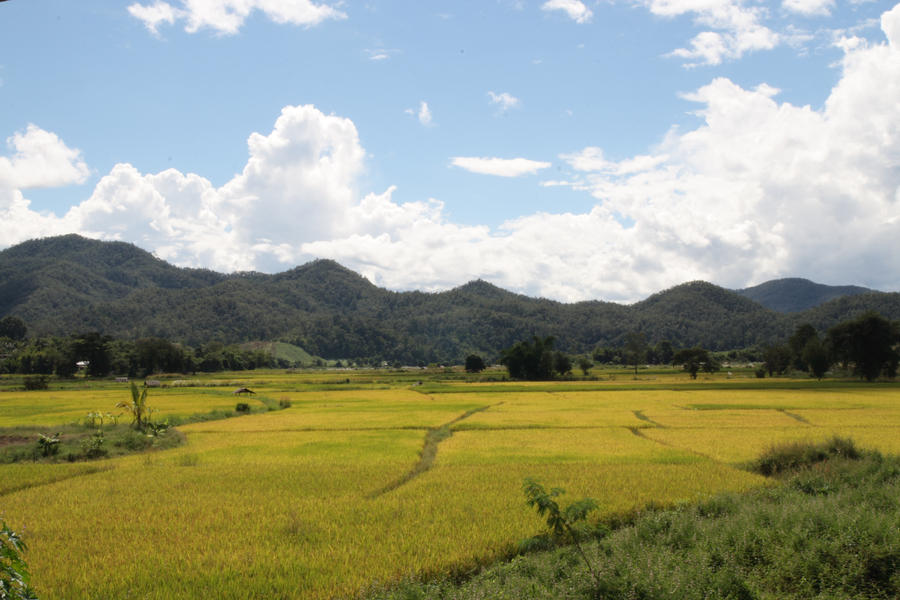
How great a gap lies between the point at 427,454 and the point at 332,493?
6461 millimetres

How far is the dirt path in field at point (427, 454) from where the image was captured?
1387cm

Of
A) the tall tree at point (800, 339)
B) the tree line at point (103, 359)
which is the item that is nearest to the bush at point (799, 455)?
the tall tree at point (800, 339)

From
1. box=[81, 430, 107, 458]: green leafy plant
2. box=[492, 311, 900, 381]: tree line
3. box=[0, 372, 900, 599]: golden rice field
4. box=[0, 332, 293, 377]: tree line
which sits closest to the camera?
box=[0, 372, 900, 599]: golden rice field

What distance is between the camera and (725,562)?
855 cm

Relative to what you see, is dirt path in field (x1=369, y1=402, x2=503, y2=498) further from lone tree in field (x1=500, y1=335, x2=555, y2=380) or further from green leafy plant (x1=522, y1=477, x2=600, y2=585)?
lone tree in field (x1=500, y1=335, x2=555, y2=380)

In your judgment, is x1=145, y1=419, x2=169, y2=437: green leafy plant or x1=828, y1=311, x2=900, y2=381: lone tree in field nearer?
x1=145, y1=419, x2=169, y2=437: green leafy plant

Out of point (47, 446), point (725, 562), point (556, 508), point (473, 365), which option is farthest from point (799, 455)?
point (473, 365)

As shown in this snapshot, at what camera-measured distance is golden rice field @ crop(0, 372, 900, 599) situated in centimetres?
833

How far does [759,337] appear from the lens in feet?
605

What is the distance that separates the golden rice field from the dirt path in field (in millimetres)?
194

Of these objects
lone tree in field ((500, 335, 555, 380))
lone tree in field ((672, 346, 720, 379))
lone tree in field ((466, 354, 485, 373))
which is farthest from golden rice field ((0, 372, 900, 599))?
lone tree in field ((466, 354, 485, 373))

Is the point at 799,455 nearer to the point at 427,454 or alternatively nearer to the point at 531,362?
the point at 427,454

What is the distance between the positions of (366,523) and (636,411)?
27.2 meters

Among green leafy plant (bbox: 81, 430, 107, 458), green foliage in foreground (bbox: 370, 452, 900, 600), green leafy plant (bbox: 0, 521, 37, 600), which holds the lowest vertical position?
green leafy plant (bbox: 81, 430, 107, 458)
